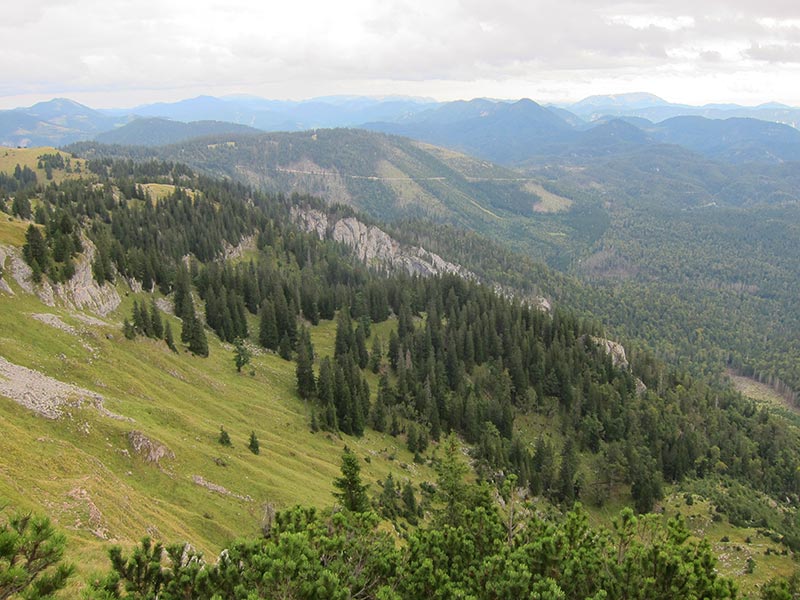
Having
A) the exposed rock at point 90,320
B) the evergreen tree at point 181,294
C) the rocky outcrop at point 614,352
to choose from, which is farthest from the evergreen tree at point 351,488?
the rocky outcrop at point 614,352

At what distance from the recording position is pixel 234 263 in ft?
628

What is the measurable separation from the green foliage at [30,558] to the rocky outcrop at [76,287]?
79190 mm

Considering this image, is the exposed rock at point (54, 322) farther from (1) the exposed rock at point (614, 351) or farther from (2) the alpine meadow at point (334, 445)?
(1) the exposed rock at point (614, 351)

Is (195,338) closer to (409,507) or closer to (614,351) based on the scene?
(409,507)

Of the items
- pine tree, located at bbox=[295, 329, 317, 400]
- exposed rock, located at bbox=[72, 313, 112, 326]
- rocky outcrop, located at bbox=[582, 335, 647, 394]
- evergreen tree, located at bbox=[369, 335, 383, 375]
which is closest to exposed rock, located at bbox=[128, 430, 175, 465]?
exposed rock, located at bbox=[72, 313, 112, 326]

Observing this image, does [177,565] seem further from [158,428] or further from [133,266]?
[133,266]

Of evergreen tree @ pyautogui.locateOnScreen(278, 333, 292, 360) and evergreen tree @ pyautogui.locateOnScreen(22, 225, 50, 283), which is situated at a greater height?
evergreen tree @ pyautogui.locateOnScreen(22, 225, 50, 283)

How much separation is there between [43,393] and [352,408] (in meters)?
56.8

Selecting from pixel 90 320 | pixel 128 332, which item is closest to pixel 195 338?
pixel 128 332

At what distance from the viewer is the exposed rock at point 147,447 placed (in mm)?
51156

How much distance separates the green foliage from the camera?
14.3 metres

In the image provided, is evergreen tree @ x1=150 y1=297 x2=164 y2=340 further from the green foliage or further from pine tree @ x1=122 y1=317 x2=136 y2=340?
the green foliage

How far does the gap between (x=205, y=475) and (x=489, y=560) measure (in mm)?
41138

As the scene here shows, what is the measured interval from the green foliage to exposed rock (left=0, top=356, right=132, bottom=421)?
41238 millimetres
